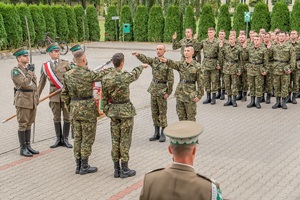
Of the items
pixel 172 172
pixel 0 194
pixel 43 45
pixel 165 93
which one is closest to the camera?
pixel 172 172

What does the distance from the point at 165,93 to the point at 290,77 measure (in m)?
4.73

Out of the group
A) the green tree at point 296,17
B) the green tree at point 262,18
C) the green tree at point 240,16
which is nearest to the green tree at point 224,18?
the green tree at point 240,16

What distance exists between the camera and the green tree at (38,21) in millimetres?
27562

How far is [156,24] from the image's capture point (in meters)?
30.9

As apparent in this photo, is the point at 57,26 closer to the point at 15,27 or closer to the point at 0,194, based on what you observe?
the point at 15,27

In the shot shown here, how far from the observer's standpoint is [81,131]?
742cm

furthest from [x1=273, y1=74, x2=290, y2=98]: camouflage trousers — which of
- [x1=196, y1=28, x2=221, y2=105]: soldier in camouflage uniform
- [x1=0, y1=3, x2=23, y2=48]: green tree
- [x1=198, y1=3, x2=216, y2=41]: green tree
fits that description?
[x1=0, y1=3, x2=23, y2=48]: green tree

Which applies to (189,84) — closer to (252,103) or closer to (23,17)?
(252,103)

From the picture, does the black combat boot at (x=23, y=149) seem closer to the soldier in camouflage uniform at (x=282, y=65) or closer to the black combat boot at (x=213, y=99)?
the black combat boot at (x=213, y=99)

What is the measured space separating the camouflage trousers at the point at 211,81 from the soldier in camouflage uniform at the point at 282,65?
1.46m

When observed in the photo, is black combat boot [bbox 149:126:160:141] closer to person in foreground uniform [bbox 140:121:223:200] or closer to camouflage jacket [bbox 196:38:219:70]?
camouflage jacket [bbox 196:38:219:70]

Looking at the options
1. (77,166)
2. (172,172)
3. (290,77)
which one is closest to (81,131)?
(77,166)

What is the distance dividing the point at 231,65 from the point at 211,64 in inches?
21.3

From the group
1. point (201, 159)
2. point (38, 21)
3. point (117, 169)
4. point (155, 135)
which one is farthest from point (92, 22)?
point (117, 169)
